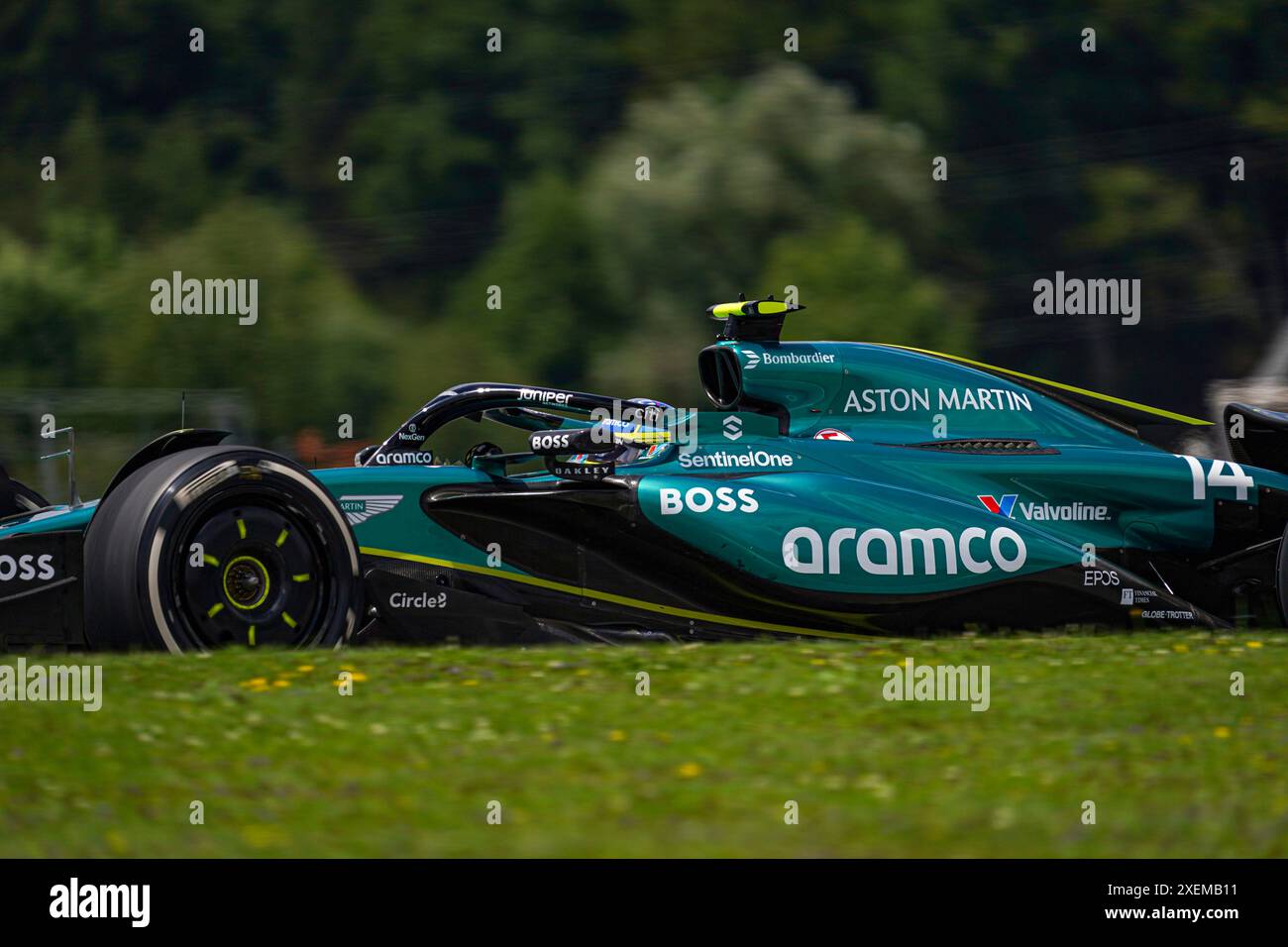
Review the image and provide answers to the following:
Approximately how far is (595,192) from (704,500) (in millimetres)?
17842

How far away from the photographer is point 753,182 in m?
23.5

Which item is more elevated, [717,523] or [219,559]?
[717,523]

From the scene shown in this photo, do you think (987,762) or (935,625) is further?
(935,625)

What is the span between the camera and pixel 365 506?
7.10 m

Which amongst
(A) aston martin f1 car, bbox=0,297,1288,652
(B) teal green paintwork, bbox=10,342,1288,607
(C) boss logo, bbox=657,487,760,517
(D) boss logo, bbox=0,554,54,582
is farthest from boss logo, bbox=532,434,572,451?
(D) boss logo, bbox=0,554,54,582

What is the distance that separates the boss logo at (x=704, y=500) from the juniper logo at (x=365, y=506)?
114 cm

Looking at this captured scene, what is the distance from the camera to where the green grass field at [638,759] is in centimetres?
401

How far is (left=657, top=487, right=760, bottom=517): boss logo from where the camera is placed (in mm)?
7199

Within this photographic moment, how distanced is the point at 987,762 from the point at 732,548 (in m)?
2.59

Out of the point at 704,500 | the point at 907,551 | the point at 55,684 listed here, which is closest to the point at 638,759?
the point at 55,684

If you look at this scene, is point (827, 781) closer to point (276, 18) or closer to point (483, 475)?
point (483, 475)

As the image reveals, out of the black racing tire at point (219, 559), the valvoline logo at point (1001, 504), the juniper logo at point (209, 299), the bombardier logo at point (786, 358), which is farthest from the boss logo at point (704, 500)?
the juniper logo at point (209, 299)

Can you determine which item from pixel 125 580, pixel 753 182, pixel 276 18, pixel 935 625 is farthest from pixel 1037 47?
pixel 125 580

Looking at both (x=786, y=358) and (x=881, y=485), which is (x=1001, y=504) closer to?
(x=881, y=485)
